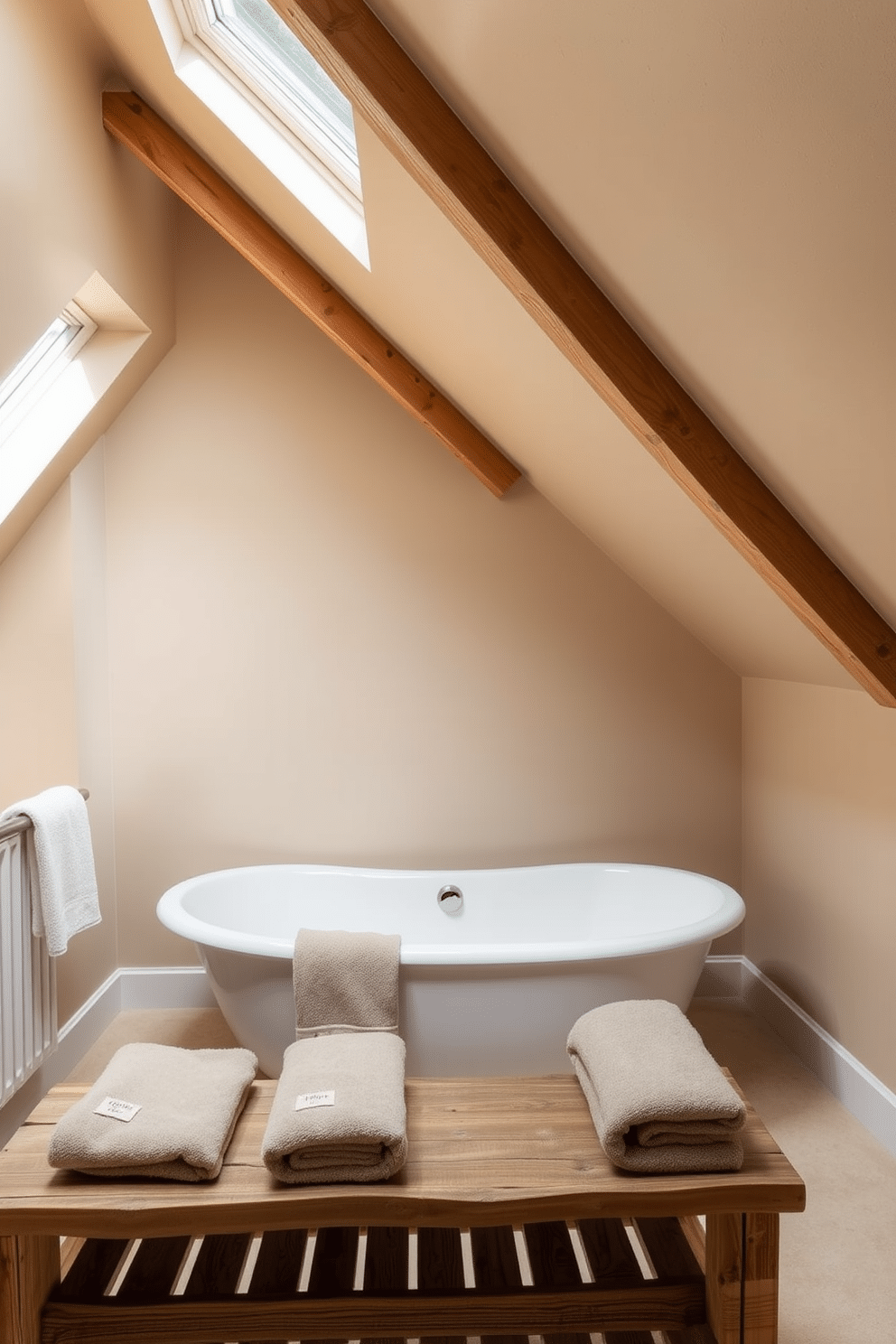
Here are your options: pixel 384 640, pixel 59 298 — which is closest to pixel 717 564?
pixel 384 640

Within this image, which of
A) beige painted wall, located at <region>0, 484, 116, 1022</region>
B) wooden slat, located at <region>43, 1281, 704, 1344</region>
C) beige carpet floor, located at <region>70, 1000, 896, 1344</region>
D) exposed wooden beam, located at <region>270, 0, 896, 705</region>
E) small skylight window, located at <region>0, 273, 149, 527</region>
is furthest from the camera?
beige painted wall, located at <region>0, 484, 116, 1022</region>

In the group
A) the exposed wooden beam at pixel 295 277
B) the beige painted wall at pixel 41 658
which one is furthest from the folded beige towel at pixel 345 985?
the exposed wooden beam at pixel 295 277

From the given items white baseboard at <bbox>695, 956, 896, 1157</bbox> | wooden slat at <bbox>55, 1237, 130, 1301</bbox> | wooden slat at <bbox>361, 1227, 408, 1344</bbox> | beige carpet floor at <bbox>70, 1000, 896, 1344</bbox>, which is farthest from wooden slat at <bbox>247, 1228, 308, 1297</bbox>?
white baseboard at <bbox>695, 956, 896, 1157</bbox>

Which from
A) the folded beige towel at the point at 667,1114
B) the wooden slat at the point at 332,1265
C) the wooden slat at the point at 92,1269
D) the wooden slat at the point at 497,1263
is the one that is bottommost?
the wooden slat at the point at 92,1269

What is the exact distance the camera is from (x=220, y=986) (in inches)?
118

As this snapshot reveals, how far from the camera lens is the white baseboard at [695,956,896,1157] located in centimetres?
273

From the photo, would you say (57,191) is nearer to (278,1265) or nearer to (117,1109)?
(117,1109)

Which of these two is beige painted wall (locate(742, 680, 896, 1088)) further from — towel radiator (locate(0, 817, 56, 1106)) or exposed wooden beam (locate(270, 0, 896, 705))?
towel radiator (locate(0, 817, 56, 1106))

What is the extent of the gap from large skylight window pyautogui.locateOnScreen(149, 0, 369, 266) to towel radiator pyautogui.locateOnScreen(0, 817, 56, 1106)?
183cm

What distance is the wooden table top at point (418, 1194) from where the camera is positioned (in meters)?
1.40

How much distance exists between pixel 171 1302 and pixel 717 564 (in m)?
2.10

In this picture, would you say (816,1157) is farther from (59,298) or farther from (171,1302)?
(59,298)

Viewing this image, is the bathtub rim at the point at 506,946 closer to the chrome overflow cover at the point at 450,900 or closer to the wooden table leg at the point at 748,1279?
the chrome overflow cover at the point at 450,900

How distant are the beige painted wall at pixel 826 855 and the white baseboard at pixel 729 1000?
0.15 ft
